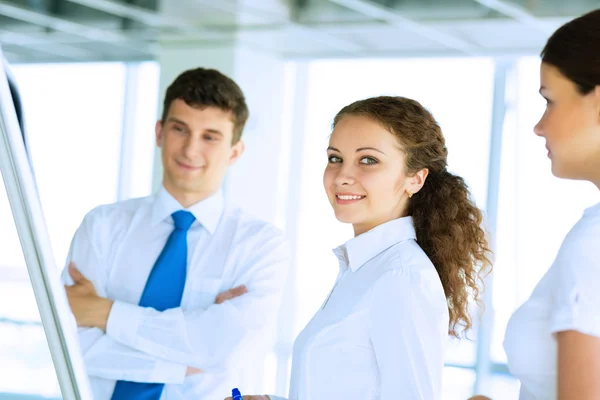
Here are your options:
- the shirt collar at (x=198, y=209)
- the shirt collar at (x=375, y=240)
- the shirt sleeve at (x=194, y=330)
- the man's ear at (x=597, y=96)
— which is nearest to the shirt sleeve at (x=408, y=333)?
the shirt collar at (x=375, y=240)

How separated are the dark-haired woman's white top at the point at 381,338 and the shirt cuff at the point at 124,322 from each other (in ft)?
2.58

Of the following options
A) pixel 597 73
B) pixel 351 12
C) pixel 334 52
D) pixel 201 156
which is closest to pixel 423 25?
A: pixel 351 12

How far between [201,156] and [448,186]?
39.5 inches

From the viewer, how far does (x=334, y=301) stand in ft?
6.03

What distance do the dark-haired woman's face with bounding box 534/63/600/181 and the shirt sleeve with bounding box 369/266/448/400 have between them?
0.42m

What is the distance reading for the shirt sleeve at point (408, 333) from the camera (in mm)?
1657

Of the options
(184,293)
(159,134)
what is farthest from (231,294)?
(159,134)

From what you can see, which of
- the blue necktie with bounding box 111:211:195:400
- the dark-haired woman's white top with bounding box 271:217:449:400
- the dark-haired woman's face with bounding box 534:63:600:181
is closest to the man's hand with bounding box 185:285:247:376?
the blue necktie with bounding box 111:211:195:400

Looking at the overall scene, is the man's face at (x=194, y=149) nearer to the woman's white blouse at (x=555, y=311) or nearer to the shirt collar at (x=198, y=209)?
the shirt collar at (x=198, y=209)

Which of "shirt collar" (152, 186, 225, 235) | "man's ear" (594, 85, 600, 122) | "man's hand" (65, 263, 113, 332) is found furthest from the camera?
"shirt collar" (152, 186, 225, 235)

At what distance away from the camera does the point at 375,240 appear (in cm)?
192

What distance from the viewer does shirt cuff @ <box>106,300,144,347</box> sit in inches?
96.5

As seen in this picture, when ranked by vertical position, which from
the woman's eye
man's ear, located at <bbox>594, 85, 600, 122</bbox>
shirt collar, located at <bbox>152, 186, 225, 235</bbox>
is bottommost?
shirt collar, located at <bbox>152, 186, 225, 235</bbox>

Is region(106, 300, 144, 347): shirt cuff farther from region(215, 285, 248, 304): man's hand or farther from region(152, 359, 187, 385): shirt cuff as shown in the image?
region(215, 285, 248, 304): man's hand
